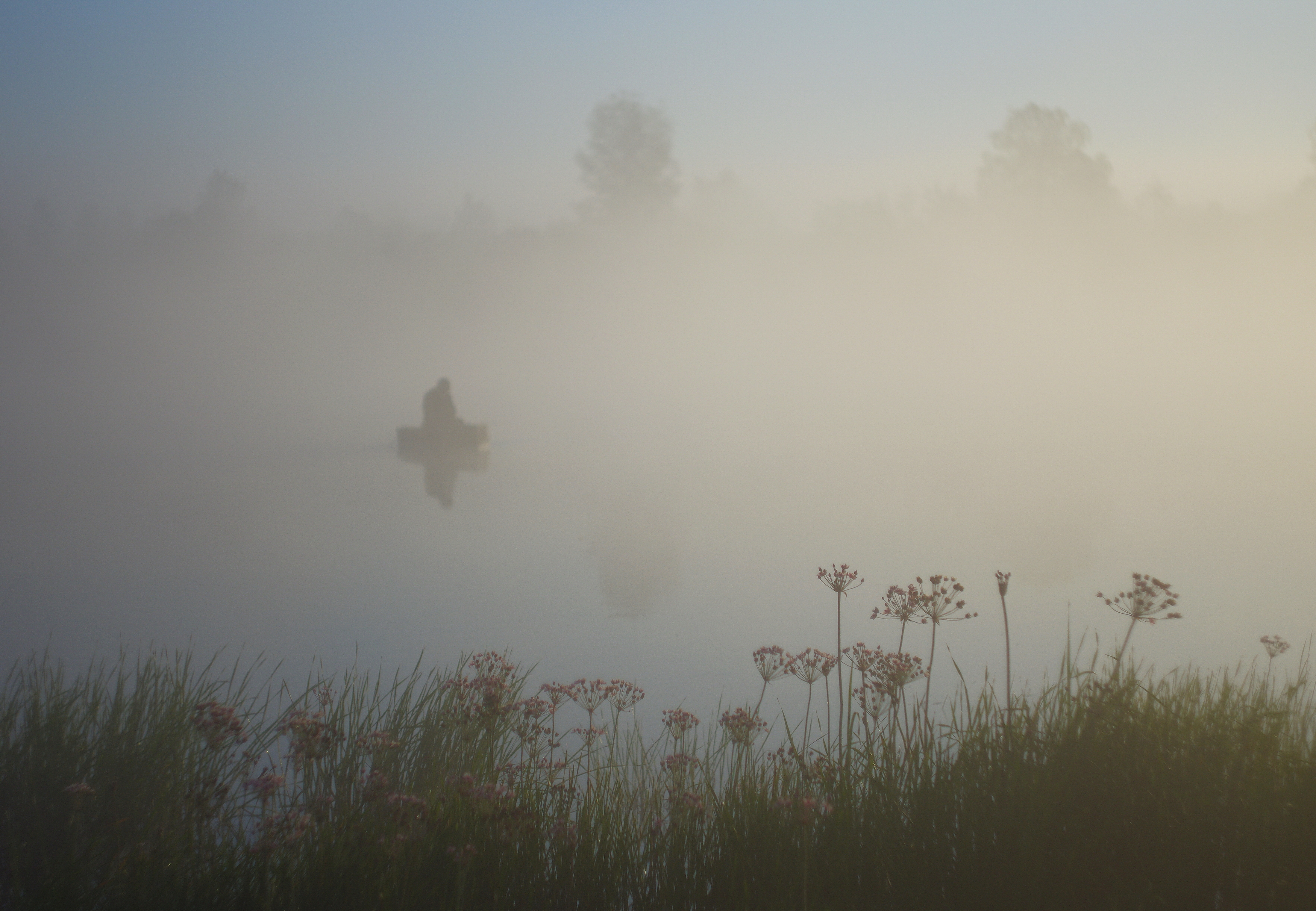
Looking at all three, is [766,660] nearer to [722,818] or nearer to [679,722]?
[679,722]

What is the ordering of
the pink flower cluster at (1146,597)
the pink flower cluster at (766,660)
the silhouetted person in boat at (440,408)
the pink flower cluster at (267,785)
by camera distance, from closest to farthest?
the pink flower cluster at (267,785) → the pink flower cluster at (1146,597) → the pink flower cluster at (766,660) → the silhouetted person in boat at (440,408)

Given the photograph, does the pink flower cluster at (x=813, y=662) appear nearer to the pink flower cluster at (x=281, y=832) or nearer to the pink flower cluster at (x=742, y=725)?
the pink flower cluster at (x=742, y=725)

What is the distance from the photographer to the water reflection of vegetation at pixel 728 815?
4.39ft

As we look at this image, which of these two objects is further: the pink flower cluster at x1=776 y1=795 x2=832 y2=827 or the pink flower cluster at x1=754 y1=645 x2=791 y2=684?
the pink flower cluster at x1=754 y1=645 x2=791 y2=684

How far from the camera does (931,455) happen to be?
16.5 m

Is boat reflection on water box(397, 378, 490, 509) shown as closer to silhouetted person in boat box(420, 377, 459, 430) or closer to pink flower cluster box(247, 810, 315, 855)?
silhouetted person in boat box(420, 377, 459, 430)

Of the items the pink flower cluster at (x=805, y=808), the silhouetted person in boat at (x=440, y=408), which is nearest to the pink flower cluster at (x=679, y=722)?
the pink flower cluster at (x=805, y=808)

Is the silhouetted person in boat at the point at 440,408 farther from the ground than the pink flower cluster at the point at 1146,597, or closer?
farther from the ground

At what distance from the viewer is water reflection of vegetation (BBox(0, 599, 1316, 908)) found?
1338mm

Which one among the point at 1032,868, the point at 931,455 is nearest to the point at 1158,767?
the point at 1032,868

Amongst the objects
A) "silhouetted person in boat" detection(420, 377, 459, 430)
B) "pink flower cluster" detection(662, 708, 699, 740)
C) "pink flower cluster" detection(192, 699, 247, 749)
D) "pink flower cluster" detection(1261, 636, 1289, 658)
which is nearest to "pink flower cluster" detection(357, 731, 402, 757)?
"pink flower cluster" detection(192, 699, 247, 749)

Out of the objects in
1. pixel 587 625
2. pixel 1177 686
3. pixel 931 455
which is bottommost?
pixel 1177 686

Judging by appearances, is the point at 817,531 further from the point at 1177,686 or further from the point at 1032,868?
the point at 1032,868

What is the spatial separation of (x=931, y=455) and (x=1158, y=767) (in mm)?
15634
